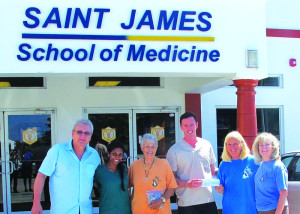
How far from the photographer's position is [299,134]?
28.8ft

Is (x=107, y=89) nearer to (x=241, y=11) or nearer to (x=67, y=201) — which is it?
(x=241, y=11)

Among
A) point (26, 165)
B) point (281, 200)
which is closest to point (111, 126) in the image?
point (26, 165)

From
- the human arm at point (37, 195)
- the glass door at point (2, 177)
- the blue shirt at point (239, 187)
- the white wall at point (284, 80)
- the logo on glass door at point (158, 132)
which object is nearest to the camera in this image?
the human arm at point (37, 195)

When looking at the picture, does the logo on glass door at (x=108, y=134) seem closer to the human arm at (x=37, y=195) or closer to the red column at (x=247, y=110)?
the red column at (x=247, y=110)

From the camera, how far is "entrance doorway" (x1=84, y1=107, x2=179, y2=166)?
25.5ft

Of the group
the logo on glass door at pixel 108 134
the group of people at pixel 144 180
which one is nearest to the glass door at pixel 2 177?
the logo on glass door at pixel 108 134

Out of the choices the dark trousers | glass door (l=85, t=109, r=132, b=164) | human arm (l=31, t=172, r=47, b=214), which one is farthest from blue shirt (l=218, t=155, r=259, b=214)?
glass door (l=85, t=109, r=132, b=164)

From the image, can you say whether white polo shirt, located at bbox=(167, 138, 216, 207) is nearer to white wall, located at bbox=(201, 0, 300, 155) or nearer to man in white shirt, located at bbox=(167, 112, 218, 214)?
man in white shirt, located at bbox=(167, 112, 218, 214)

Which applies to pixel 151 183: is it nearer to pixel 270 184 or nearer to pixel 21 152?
pixel 270 184

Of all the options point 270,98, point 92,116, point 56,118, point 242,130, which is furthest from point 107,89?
point 270,98

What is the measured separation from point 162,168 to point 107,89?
163 inches

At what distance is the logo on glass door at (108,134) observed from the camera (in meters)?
7.74

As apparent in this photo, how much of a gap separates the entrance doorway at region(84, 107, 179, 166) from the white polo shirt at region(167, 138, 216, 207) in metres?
3.70

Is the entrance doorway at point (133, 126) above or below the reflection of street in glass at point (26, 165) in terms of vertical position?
above
